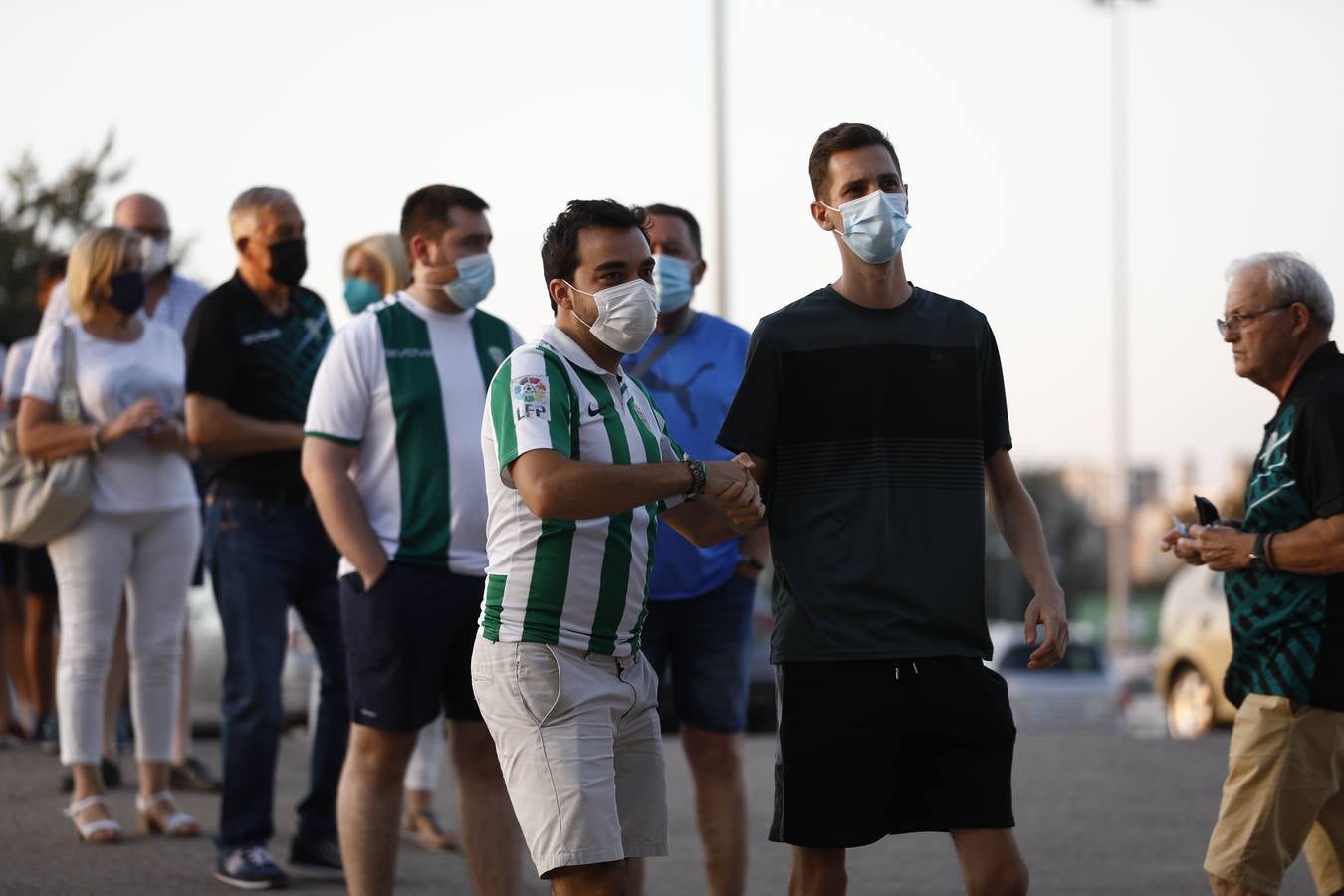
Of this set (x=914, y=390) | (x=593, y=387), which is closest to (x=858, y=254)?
(x=914, y=390)

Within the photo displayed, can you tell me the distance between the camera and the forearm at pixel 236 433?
6.75 meters

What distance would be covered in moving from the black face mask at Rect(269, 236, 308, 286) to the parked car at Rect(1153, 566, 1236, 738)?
10.4 m

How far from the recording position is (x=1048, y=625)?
464 cm

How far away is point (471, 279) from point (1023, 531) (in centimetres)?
208

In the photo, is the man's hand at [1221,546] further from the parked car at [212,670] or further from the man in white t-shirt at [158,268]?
the parked car at [212,670]

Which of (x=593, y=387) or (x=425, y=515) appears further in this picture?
(x=425, y=515)

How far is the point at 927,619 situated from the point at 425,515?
6.07 ft

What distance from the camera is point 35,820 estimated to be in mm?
8070

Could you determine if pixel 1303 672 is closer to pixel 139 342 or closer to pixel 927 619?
pixel 927 619

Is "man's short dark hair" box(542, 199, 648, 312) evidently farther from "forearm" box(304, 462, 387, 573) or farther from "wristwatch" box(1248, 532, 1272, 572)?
"wristwatch" box(1248, 532, 1272, 572)

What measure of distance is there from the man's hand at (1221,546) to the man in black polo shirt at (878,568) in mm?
868

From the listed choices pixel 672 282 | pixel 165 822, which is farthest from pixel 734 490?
pixel 165 822

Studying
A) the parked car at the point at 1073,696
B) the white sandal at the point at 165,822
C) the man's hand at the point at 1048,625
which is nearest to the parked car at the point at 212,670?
the white sandal at the point at 165,822

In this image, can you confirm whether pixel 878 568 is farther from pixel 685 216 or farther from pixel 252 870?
pixel 252 870
